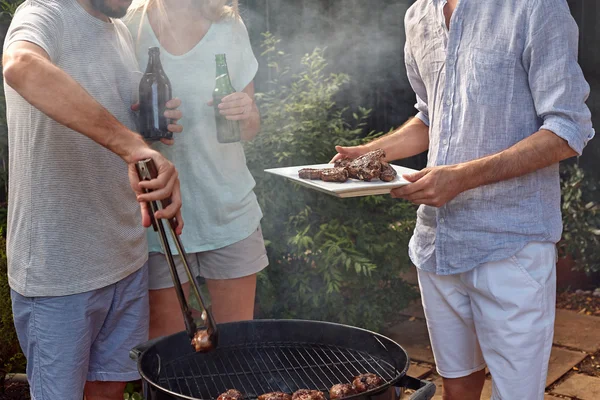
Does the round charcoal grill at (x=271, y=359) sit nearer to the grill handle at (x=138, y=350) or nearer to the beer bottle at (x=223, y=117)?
the grill handle at (x=138, y=350)

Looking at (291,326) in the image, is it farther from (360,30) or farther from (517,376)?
(360,30)

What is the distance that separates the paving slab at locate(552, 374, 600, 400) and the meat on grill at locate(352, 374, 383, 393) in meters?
2.18

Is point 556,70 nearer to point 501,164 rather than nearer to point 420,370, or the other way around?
point 501,164

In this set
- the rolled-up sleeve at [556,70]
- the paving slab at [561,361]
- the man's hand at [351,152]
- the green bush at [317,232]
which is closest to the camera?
the rolled-up sleeve at [556,70]

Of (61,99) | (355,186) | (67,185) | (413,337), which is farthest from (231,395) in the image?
(413,337)

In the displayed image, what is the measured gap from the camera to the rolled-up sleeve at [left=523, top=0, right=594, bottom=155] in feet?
7.68

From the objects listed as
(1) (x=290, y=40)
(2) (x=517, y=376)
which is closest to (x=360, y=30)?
(1) (x=290, y=40)

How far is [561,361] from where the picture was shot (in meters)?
4.41

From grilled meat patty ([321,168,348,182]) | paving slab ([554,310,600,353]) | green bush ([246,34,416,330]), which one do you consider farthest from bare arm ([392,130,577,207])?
paving slab ([554,310,600,353])

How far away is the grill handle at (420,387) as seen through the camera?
84.1 inches

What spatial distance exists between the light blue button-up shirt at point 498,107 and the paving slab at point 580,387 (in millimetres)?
1802

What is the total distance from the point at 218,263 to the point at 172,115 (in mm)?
685

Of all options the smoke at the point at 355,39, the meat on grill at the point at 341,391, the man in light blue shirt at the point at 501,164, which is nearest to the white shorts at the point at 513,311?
the man in light blue shirt at the point at 501,164

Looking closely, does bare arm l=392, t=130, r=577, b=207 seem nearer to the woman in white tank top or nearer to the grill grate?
the grill grate
